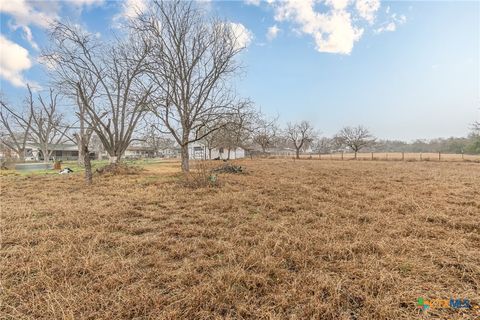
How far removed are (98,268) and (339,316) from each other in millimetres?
2636

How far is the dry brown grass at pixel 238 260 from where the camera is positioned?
1.83 meters

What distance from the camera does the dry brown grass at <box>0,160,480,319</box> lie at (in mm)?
1828

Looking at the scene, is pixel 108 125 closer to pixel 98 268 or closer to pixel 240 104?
pixel 240 104

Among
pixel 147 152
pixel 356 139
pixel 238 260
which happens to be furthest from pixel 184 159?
pixel 147 152

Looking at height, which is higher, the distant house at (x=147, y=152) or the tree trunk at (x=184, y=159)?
the distant house at (x=147, y=152)

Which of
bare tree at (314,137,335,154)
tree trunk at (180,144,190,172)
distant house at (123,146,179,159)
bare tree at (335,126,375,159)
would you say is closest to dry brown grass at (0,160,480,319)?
tree trunk at (180,144,190,172)

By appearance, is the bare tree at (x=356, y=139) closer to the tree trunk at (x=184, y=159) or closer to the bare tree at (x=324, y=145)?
the bare tree at (x=324, y=145)

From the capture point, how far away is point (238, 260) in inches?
102

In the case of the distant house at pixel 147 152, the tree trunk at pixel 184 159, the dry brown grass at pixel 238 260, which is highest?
the distant house at pixel 147 152

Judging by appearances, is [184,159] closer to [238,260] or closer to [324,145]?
[238,260]

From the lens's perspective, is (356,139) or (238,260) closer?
(238,260)

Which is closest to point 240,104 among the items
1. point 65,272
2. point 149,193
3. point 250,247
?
point 149,193

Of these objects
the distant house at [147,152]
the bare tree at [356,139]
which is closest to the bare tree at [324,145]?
the bare tree at [356,139]

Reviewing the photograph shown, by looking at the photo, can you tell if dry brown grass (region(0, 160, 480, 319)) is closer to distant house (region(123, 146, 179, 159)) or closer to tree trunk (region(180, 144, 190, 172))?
tree trunk (region(180, 144, 190, 172))
